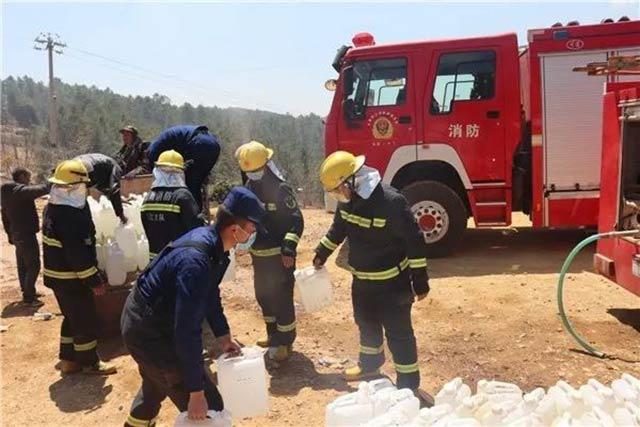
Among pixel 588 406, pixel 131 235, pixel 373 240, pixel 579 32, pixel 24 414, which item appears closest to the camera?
pixel 588 406

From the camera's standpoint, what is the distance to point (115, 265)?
4.93 meters

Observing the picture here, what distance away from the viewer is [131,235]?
506 cm

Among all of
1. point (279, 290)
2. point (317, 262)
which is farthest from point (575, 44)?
point (279, 290)

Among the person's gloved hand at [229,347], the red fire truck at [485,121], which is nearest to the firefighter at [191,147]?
the person's gloved hand at [229,347]

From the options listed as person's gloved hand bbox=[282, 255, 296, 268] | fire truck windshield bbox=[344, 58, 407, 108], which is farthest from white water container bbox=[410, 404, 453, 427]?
fire truck windshield bbox=[344, 58, 407, 108]

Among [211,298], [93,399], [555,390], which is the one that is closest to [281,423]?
[211,298]

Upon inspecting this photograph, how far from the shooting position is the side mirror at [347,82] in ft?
23.8

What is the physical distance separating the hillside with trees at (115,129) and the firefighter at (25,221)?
3.96 metres

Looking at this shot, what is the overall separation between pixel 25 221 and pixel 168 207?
124 inches

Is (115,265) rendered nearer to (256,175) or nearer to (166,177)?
(166,177)

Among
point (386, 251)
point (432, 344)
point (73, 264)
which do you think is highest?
point (386, 251)

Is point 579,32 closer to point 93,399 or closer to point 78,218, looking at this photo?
point 78,218

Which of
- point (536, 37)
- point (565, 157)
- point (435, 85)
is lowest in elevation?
point (565, 157)

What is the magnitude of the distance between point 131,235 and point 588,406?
155 inches
